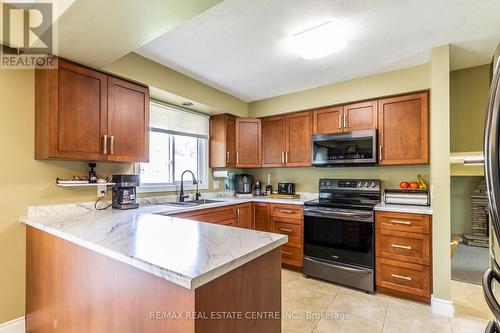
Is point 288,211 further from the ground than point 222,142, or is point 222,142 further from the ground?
point 222,142

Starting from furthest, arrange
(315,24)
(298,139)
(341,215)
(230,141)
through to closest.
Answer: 1. (230,141)
2. (298,139)
3. (341,215)
4. (315,24)

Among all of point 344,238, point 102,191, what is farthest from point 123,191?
point 344,238

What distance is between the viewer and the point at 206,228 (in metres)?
1.43

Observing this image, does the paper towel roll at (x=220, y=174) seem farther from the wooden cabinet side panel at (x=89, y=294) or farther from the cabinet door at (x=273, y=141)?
the wooden cabinet side panel at (x=89, y=294)

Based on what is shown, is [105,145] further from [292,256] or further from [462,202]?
[462,202]

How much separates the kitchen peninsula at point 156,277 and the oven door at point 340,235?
5.53 ft

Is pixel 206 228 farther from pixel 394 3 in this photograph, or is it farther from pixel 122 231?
pixel 394 3

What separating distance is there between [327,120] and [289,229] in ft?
5.06

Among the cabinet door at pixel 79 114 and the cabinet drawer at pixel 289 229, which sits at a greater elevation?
the cabinet door at pixel 79 114

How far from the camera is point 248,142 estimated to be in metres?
3.86

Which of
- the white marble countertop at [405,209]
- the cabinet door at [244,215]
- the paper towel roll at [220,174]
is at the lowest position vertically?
the cabinet door at [244,215]

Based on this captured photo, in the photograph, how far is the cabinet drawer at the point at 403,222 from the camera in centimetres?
233

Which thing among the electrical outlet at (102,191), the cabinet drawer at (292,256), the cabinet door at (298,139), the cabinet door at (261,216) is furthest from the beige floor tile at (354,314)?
the electrical outlet at (102,191)

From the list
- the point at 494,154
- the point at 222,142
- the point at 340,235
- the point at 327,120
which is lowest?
the point at 340,235
